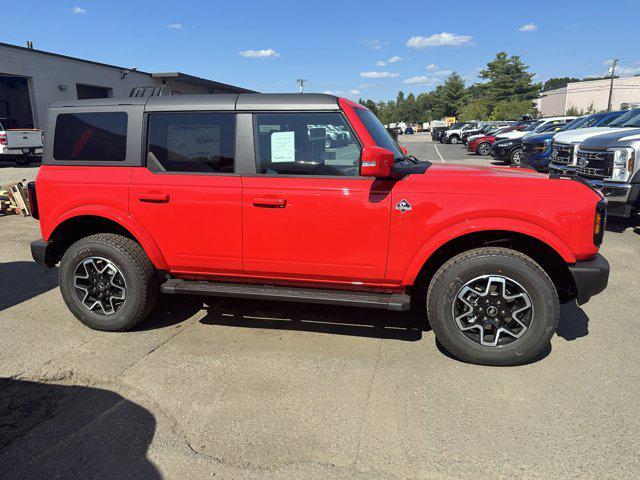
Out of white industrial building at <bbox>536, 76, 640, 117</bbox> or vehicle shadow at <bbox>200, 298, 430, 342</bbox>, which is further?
white industrial building at <bbox>536, 76, 640, 117</bbox>

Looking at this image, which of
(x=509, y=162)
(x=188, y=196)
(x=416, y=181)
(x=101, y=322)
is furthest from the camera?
(x=509, y=162)

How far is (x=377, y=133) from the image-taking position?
3.80 metres

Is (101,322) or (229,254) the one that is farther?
(101,322)

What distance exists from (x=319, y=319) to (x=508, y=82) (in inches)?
3452

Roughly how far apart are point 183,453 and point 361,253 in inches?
69.9

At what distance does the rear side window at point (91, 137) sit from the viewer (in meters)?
3.77

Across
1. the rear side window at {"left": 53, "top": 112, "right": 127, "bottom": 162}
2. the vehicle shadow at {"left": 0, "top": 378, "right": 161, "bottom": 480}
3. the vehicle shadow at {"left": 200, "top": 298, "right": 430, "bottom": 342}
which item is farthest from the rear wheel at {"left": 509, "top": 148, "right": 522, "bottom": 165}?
the vehicle shadow at {"left": 0, "top": 378, "right": 161, "bottom": 480}

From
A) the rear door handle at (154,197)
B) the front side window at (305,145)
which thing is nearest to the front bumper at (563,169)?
the front side window at (305,145)

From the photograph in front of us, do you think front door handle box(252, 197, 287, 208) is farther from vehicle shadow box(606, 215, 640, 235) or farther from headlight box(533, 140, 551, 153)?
headlight box(533, 140, 551, 153)

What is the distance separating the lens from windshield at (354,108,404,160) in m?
3.62

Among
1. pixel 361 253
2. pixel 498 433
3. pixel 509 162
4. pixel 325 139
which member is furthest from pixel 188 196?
pixel 509 162

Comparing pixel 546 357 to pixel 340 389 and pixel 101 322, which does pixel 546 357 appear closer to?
pixel 340 389

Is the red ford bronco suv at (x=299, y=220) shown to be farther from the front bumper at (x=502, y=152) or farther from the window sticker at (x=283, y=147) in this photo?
the front bumper at (x=502, y=152)

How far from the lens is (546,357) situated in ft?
11.4
